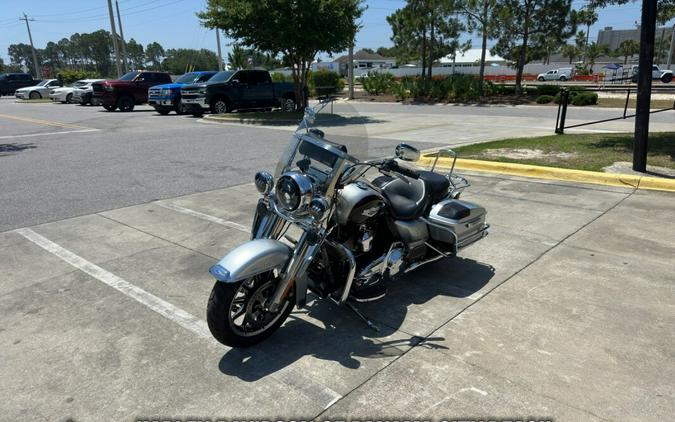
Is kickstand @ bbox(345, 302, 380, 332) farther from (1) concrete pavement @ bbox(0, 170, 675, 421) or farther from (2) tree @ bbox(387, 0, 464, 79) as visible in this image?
(2) tree @ bbox(387, 0, 464, 79)

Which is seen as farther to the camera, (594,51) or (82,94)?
(594,51)

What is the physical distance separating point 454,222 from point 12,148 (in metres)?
11.9

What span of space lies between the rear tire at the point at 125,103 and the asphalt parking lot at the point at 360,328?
18.8 meters

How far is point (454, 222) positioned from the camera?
430cm

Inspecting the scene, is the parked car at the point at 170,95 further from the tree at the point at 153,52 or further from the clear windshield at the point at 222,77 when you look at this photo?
the tree at the point at 153,52

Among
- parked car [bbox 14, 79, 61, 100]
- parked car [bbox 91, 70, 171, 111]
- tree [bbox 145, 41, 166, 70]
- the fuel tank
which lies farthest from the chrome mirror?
tree [bbox 145, 41, 166, 70]

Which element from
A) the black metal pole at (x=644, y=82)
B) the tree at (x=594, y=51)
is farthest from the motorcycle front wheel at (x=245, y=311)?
the tree at (x=594, y=51)

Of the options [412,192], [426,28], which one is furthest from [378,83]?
[412,192]

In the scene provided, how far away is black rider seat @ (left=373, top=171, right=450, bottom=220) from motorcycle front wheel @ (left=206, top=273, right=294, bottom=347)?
3.93 ft

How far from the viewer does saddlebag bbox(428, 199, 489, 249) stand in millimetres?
4301

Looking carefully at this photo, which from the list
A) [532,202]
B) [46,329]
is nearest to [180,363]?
[46,329]

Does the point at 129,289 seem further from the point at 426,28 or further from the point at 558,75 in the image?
the point at 558,75

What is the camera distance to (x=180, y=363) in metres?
3.21

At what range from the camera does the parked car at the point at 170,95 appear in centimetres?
2116
